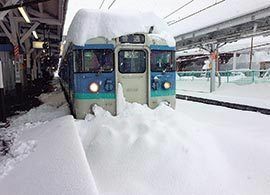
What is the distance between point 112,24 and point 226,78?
16458 millimetres

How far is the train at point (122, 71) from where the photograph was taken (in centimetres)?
578

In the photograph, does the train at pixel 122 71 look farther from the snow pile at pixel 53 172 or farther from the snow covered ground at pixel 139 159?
the snow pile at pixel 53 172

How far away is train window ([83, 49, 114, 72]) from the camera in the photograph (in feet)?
19.0

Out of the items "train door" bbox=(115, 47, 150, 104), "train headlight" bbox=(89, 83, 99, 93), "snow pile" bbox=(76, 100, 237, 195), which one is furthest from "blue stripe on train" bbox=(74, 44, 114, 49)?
"snow pile" bbox=(76, 100, 237, 195)

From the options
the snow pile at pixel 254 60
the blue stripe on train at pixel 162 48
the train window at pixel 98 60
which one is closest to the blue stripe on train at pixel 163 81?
the blue stripe on train at pixel 162 48

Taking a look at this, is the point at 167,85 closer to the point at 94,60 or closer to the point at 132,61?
the point at 132,61

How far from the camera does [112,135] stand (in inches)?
181

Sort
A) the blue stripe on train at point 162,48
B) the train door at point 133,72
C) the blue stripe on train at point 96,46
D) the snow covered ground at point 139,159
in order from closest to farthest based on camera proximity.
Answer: the snow covered ground at point 139,159 < the blue stripe on train at point 96,46 < the train door at point 133,72 < the blue stripe on train at point 162,48

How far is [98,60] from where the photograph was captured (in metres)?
5.86

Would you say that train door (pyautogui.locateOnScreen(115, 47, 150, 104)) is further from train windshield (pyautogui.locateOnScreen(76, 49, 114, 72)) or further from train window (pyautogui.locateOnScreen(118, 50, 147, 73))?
train windshield (pyautogui.locateOnScreen(76, 49, 114, 72))

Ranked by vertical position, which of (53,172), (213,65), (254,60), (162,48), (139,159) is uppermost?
(162,48)

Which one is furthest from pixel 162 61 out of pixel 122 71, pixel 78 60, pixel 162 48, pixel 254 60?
pixel 254 60

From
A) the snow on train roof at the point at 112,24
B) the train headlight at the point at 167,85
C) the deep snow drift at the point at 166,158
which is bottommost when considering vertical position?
the deep snow drift at the point at 166,158

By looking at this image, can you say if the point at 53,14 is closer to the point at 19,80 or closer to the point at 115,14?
the point at 19,80
